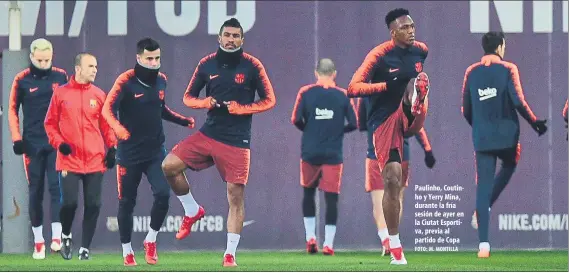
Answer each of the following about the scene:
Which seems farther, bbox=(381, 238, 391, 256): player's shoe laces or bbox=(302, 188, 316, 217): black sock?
bbox=(302, 188, 316, 217): black sock

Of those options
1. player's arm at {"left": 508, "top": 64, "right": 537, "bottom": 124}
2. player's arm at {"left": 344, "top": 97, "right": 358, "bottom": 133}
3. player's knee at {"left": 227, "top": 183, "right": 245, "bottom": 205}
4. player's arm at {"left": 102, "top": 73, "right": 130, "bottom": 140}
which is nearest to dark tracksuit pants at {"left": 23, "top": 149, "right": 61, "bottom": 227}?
player's arm at {"left": 102, "top": 73, "right": 130, "bottom": 140}

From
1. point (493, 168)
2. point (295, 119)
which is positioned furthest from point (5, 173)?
point (493, 168)

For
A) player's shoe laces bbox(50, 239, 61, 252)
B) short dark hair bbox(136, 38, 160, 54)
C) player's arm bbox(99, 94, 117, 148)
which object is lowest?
player's shoe laces bbox(50, 239, 61, 252)

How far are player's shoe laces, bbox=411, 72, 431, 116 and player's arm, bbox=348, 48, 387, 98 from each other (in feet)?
0.98

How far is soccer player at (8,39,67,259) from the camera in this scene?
15.1m

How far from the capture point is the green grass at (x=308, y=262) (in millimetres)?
13062

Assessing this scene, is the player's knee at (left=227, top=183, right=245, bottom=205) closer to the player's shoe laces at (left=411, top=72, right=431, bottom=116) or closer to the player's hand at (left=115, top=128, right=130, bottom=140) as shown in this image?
the player's hand at (left=115, top=128, right=130, bottom=140)

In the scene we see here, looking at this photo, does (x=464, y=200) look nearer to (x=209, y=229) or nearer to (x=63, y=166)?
(x=209, y=229)

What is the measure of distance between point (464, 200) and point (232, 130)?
15.2ft

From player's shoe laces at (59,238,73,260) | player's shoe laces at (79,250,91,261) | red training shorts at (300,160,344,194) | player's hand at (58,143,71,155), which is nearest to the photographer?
player's hand at (58,143,71,155)

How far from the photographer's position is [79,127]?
46.3 feet

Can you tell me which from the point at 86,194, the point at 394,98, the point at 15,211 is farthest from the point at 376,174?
the point at 15,211

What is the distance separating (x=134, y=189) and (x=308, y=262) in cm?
192

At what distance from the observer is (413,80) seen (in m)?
12.5
